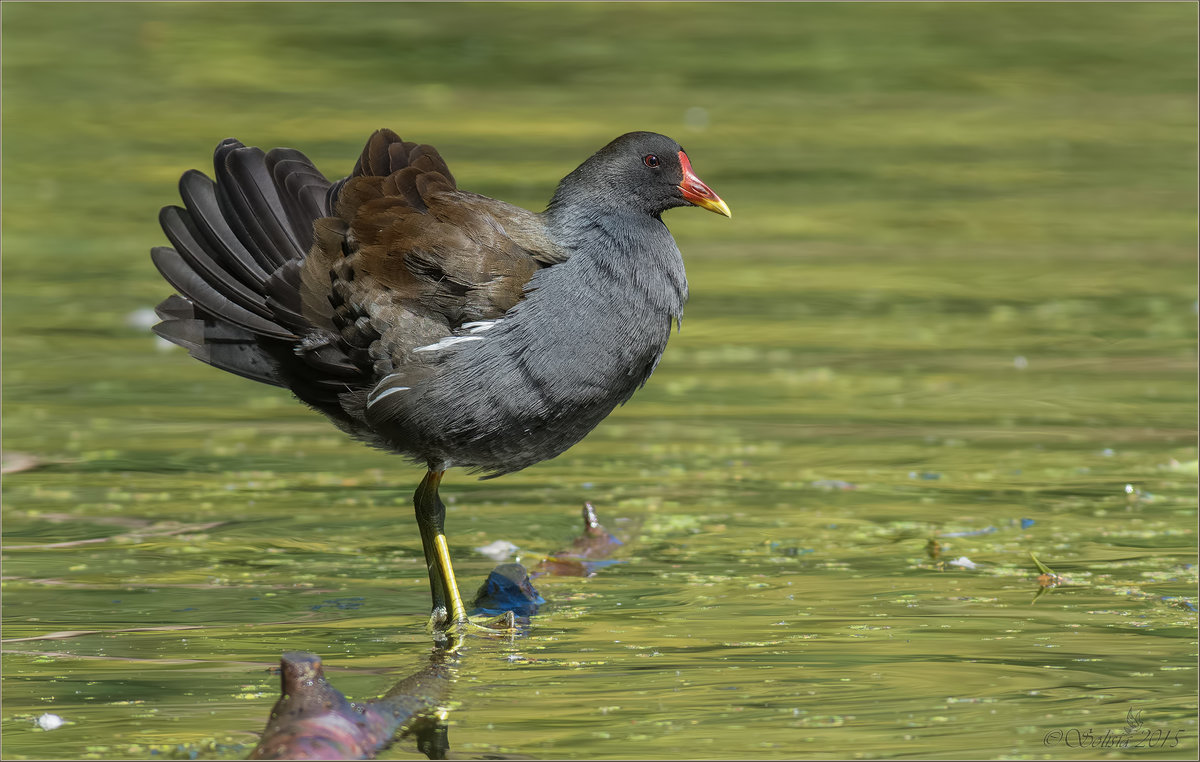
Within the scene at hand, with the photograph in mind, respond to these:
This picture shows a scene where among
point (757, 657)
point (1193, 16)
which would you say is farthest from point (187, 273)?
point (1193, 16)

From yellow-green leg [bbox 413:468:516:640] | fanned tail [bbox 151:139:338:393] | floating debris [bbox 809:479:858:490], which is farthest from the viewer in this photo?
floating debris [bbox 809:479:858:490]

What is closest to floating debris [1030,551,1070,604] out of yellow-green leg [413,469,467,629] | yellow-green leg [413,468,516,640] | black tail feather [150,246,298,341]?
yellow-green leg [413,468,516,640]

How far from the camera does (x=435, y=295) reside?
213 inches

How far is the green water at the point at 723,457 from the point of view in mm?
4945

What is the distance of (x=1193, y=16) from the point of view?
17547 millimetres

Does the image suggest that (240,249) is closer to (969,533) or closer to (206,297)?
(206,297)

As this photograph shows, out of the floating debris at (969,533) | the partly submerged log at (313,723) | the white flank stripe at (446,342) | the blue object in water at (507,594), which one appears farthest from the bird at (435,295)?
the floating debris at (969,533)

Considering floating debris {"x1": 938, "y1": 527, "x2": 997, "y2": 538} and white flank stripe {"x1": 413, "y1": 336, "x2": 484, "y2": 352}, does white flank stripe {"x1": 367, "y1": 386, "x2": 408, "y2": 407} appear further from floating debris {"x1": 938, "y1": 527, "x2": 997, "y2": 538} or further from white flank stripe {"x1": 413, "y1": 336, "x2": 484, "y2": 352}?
floating debris {"x1": 938, "y1": 527, "x2": 997, "y2": 538}

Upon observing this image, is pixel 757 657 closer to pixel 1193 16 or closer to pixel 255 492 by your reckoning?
pixel 255 492

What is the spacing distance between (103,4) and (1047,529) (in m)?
13.6

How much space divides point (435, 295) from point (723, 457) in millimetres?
2271

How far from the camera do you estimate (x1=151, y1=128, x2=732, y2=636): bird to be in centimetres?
536

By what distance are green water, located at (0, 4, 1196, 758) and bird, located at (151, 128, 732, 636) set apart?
0.65m

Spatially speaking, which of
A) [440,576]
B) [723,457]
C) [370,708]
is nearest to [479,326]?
[440,576]
